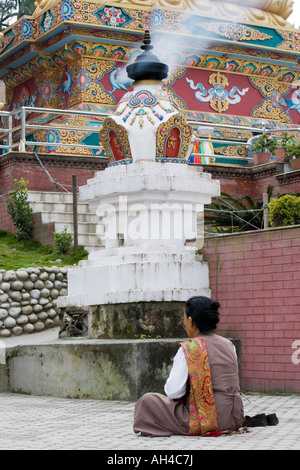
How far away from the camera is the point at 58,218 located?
16.1 metres

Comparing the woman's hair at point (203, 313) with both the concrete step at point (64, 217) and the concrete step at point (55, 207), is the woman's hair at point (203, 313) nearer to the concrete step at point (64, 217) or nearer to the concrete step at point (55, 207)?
the concrete step at point (64, 217)

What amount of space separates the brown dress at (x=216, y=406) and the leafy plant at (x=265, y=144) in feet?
38.5

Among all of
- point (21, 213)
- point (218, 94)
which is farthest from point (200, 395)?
point (218, 94)

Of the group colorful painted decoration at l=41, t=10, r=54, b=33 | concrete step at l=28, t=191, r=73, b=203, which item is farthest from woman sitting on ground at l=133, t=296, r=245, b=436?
colorful painted decoration at l=41, t=10, r=54, b=33

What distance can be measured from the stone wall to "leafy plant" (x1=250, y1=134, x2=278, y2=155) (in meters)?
6.25

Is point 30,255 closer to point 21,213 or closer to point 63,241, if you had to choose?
point 63,241

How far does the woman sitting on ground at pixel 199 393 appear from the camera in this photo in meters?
7.56

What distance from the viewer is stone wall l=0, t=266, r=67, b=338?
555 inches

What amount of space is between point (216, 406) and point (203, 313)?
29.6 inches

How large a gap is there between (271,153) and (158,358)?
397 inches

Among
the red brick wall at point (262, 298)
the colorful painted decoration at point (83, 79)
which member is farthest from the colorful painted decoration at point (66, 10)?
the red brick wall at point (262, 298)

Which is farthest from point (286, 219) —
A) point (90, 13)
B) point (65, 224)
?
point (90, 13)

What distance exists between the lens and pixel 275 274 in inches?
415
